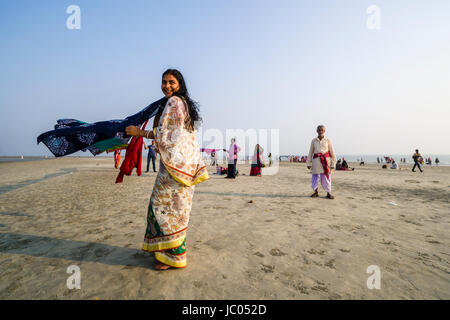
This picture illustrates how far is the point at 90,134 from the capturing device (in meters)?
3.06

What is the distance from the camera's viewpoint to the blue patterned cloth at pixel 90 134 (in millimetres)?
2912

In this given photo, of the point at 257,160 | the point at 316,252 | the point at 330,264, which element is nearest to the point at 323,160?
the point at 316,252

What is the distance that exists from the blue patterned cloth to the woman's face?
0.25 metres

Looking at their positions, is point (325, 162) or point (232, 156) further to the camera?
point (232, 156)

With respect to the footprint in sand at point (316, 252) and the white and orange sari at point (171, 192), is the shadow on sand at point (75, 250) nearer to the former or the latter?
the white and orange sari at point (171, 192)

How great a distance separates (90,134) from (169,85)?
153 cm

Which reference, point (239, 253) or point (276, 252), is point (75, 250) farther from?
point (276, 252)

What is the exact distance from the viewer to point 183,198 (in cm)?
245

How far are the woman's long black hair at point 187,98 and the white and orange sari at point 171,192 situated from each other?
0.12 metres

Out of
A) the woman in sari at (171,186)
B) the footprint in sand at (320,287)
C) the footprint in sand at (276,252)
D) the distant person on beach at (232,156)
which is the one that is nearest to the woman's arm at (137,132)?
the woman in sari at (171,186)

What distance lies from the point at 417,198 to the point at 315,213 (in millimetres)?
4640

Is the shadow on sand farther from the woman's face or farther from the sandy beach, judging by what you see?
the woman's face
